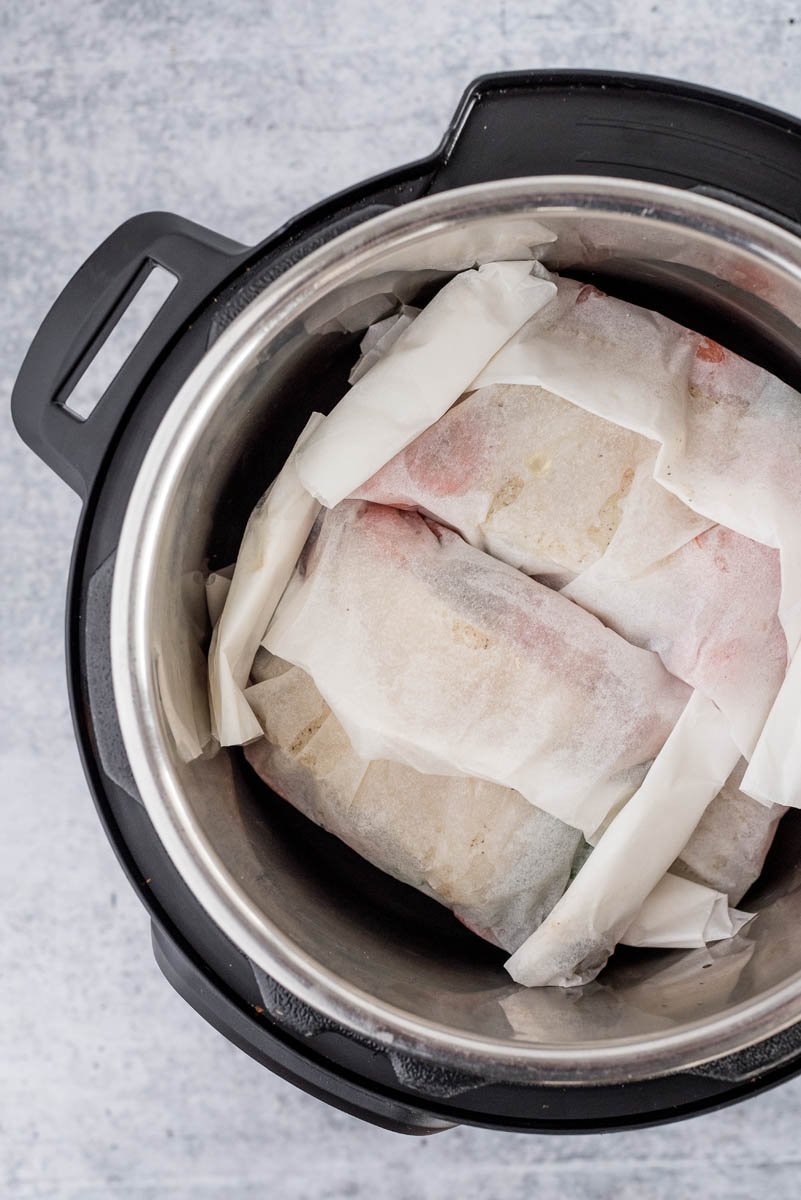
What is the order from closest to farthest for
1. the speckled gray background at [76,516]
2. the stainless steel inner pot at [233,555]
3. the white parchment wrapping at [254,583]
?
the stainless steel inner pot at [233,555] → the white parchment wrapping at [254,583] → the speckled gray background at [76,516]

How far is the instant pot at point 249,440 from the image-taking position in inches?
19.9

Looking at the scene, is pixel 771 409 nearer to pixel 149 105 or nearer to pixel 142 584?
pixel 142 584

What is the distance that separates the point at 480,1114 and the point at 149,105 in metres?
0.76

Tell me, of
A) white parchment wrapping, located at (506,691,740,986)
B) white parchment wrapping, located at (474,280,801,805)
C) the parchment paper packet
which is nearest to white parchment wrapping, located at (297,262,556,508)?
white parchment wrapping, located at (474,280,801,805)

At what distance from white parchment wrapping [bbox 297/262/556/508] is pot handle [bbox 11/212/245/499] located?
0.36 feet

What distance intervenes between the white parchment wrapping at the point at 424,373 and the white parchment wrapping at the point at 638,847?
24 centimetres

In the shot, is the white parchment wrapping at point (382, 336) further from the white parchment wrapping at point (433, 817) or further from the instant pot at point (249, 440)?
the white parchment wrapping at point (433, 817)

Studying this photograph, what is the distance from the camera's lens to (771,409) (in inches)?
23.4

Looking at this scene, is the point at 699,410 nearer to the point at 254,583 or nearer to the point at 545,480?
the point at 545,480

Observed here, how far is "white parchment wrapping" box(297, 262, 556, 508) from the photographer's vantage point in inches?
22.8

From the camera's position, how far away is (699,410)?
1.95ft

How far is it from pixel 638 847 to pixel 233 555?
310 millimetres

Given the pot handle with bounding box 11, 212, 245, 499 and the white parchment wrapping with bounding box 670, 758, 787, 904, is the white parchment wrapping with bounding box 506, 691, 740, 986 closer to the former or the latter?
the white parchment wrapping with bounding box 670, 758, 787, 904

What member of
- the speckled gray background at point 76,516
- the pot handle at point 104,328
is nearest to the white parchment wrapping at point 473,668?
the pot handle at point 104,328
